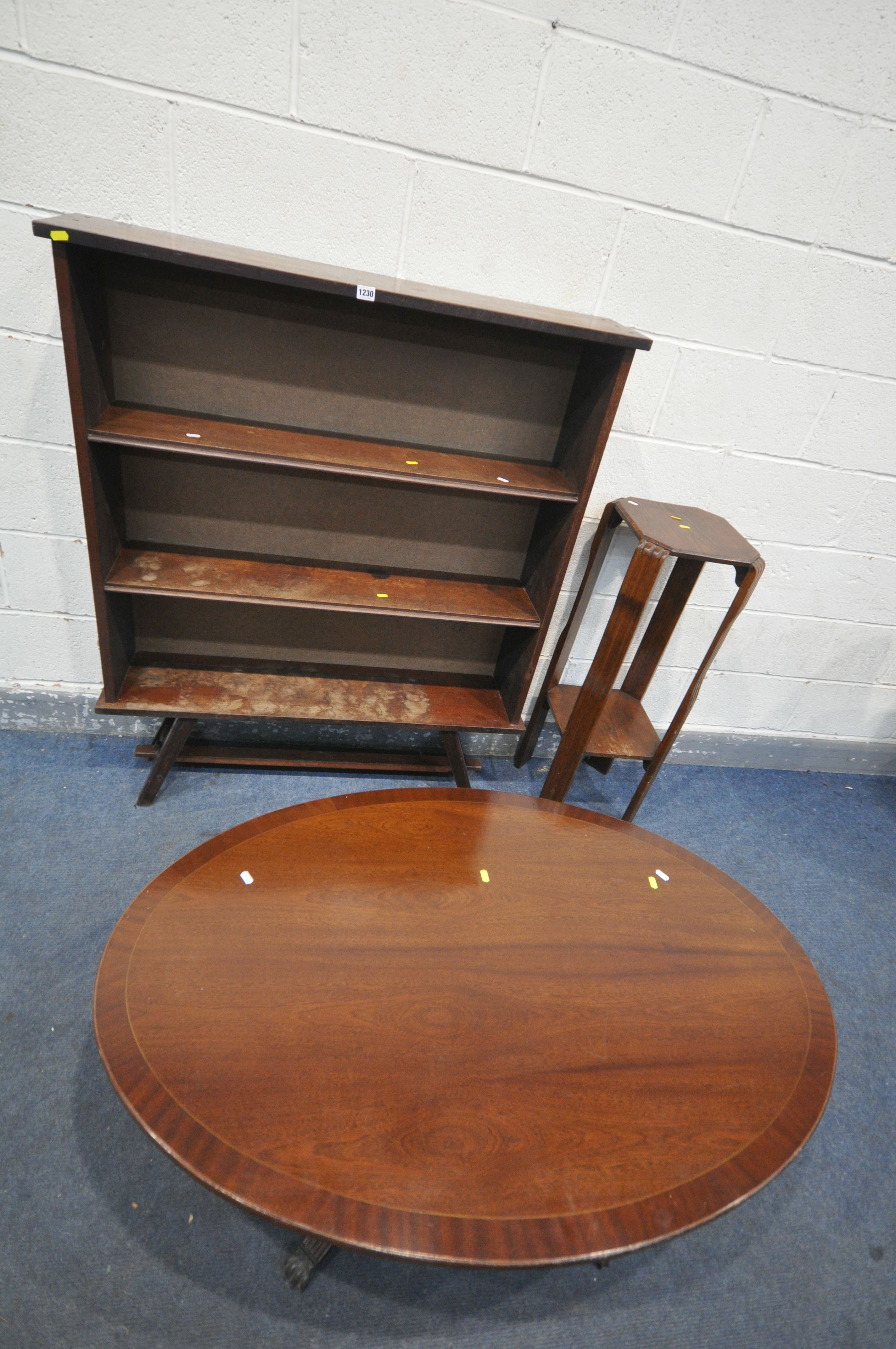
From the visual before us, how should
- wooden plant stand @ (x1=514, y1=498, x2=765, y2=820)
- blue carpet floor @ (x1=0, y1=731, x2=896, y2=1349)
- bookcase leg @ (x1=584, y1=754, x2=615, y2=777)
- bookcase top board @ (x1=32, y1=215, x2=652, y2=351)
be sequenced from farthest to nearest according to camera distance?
1. bookcase leg @ (x1=584, y1=754, x2=615, y2=777)
2. wooden plant stand @ (x1=514, y1=498, x2=765, y2=820)
3. bookcase top board @ (x1=32, y1=215, x2=652, y2=351)
4. blue carpet floor @ (x1=0, y1=731, x2=896, y2=1349)

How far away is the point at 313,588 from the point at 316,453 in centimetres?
35

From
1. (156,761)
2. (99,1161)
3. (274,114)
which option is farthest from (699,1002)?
(274,114)

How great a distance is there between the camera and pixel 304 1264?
3.69 feet

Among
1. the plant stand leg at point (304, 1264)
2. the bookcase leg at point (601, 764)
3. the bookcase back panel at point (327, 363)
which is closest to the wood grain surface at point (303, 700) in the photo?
the bookcase leg at point (601, 764)

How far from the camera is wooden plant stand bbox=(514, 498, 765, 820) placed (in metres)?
1.67

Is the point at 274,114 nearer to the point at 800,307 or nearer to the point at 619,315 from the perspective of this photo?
the point at 619,315

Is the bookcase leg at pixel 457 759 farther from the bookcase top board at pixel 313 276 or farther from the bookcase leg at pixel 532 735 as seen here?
the bookcase top board at pixel 313 276

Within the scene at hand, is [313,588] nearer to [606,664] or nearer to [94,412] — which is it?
[94,412]

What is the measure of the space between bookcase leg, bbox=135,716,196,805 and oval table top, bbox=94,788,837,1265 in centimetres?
69

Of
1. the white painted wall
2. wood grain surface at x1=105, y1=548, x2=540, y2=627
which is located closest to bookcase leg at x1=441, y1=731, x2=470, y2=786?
wood grain surface at x1=105, y1=548, x2=540, y2=627

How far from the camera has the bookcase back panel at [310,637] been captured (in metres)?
1.96

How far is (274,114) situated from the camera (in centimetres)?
147

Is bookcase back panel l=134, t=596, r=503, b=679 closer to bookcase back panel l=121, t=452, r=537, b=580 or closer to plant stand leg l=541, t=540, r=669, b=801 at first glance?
bookcase back panel l=121, t=452, r=537, b=580

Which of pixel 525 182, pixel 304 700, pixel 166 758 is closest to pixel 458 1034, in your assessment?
pixel 304 700
